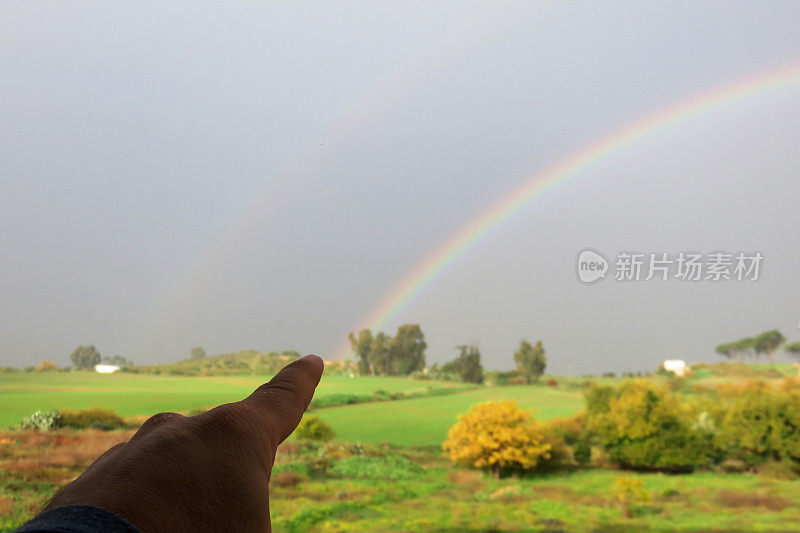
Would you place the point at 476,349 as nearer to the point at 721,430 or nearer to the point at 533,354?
the point at 533,354

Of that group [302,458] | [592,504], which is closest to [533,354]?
[592,504]

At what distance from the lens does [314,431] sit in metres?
8.35

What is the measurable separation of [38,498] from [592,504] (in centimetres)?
667

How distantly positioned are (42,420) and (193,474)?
7638 mm

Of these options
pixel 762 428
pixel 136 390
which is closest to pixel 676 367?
pixel 762 428

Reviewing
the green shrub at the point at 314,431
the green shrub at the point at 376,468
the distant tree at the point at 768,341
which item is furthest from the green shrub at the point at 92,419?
the distant tree at the point at 768,341

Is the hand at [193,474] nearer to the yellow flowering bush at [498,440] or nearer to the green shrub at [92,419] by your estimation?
the green shrub at [92,419]

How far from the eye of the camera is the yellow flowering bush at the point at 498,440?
322 inches

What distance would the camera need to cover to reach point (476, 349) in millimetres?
11945

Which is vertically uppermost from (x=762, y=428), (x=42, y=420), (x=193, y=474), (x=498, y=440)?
(x=193, y=474)

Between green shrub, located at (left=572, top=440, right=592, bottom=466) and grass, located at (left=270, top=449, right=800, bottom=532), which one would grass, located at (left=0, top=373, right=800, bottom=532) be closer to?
grass, located at (left=270, top=449, right=800, bottom=532)

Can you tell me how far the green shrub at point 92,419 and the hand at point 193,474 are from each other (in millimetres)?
7473

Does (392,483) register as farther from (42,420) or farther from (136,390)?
(136,390)

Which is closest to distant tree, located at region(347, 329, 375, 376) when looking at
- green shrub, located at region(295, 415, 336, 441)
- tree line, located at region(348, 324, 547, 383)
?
tree line, located at region(348, 324, 547, 383)
